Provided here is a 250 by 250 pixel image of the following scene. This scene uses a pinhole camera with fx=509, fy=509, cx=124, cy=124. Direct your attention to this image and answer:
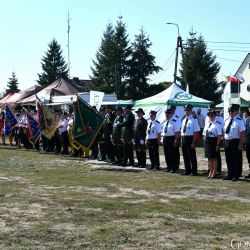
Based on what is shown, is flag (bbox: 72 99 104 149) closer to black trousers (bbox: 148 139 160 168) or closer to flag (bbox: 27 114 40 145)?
black trousers (bbox: 148 139 160 168)

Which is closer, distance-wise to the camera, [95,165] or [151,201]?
[151,201]

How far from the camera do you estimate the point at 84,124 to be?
17016 millimetres

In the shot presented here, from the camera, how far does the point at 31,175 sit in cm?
1294

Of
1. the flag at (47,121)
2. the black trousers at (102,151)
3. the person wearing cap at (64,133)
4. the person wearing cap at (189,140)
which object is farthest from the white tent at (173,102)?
the person wearing cap at (189,140)

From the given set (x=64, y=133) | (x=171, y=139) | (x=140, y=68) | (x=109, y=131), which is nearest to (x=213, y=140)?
(x=171, y=139)

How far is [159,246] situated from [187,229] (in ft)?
3.20

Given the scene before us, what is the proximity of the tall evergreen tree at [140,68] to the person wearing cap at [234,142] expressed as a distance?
46637 mm

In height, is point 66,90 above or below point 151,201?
above

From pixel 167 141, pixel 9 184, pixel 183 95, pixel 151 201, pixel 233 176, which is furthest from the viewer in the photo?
pixel 183 95

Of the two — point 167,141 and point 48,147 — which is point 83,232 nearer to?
point 167,141

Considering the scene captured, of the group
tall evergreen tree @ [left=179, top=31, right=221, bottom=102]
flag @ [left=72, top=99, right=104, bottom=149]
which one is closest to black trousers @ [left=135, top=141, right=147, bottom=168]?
flag @ [left=72, top=99, right=104, bottom=149]

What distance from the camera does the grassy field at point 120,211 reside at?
6.38m

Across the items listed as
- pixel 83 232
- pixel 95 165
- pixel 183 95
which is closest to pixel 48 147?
pixel 95 165

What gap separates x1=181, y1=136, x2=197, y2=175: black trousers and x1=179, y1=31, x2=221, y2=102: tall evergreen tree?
41.2 metres
